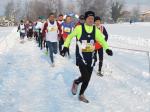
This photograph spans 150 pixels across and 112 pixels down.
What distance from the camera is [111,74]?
38.5ft

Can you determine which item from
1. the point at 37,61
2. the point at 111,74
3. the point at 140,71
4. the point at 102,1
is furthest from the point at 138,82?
the point at 102,1

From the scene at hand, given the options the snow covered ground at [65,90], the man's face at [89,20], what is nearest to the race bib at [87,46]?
the man's face at [89,20]

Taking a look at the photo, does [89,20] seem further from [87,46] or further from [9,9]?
[9,9]

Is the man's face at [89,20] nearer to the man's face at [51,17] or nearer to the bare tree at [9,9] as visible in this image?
the man's face at [51,17]

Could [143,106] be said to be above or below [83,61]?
below

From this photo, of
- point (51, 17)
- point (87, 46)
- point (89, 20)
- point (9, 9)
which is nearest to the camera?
point (89, 20)

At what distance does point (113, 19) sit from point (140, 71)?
95.6 meters

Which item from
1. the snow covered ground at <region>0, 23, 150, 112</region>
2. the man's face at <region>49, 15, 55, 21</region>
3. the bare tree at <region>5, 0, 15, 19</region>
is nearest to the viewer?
the snow covered ground at <region>0, 23, 150, 112</region>

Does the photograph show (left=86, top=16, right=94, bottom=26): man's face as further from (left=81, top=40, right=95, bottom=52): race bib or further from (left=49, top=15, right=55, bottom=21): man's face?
(left=49, top=15, right=55, bottom=21): man's face

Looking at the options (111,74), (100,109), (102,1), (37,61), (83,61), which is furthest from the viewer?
(102,1)

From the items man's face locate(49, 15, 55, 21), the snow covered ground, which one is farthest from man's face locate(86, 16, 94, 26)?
man's face locate(49, 15, 55, 21)

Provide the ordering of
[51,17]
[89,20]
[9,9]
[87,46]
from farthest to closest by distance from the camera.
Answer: [9,9]
[51,17]
[87,46]
[89,20]

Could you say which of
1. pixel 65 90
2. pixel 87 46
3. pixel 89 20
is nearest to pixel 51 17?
pixel 65 90

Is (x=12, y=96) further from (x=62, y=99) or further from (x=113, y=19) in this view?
(x=113, y=19)
